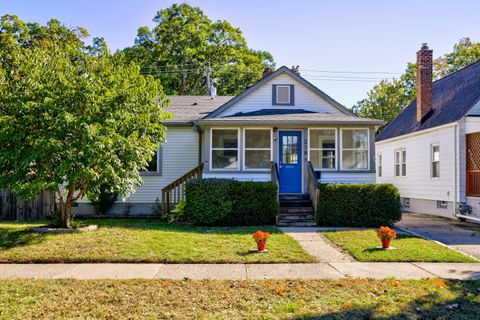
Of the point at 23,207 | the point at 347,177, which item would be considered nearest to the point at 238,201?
the point at 347,177

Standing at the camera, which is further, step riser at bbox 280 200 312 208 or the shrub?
step riser at bbox 280 200 312 208

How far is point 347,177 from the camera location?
13.6m

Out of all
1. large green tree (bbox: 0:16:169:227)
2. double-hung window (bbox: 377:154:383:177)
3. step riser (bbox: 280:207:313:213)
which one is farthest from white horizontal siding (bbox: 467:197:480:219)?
large green tree (bbox: 0:16:169:227)

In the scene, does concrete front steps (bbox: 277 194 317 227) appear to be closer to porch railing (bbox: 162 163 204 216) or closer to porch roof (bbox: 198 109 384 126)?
porch roof (bbox: 198 109 384 126)

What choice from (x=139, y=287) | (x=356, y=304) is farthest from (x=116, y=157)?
(x=356, y=304)

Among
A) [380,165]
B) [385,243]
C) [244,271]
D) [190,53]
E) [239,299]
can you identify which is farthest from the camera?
[190,53]

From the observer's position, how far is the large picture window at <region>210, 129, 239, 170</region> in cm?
1382

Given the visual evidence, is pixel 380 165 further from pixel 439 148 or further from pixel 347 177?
pixel 347 177

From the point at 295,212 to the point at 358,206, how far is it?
200 centimetres

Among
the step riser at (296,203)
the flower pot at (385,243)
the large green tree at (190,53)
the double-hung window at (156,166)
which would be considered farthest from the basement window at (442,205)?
the large green tree at (190,53)

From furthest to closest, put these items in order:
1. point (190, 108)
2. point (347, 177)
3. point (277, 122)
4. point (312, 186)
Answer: point (190, 108) < point (347, 177) < point (277, 122) < point (312, 186)

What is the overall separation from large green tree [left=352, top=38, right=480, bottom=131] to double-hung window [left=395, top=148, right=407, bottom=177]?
10.1m

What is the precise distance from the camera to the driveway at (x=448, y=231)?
9038mm

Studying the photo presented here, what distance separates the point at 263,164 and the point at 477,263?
7867 mm
